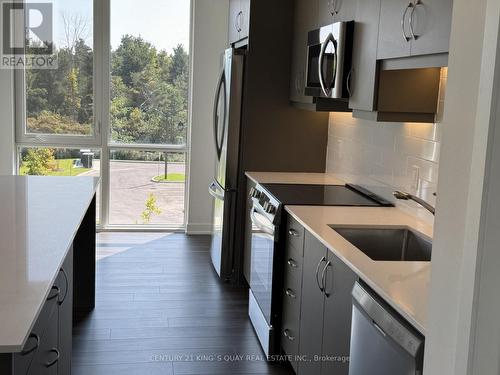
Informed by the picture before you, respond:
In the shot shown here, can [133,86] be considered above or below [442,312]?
above

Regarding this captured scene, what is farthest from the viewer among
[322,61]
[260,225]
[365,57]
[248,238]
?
[248,238]

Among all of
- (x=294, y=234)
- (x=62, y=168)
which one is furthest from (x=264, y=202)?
(x=62, y=168)

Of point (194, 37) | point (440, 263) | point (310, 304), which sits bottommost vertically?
point (310, 304)

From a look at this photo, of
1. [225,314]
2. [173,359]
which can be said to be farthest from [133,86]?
[173,359]

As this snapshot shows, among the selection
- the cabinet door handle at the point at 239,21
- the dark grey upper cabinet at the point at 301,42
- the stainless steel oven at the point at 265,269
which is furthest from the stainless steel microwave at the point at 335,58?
the cabinet door handle at the point at 239,21

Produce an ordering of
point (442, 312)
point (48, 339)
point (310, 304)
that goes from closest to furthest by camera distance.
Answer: point (442, 312) → point (48, 339) → point (310, 304)

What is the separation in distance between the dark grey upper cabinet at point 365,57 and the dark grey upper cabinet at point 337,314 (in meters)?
0.84

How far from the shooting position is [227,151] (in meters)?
4.70

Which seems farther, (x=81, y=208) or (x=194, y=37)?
(x=194, y=37)

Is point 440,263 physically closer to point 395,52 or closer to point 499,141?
point 499,141

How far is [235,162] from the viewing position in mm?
4727

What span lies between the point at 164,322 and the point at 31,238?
5.28 ft

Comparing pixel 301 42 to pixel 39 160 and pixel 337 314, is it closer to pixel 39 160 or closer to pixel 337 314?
pixel 337 314

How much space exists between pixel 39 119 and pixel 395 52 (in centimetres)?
441
